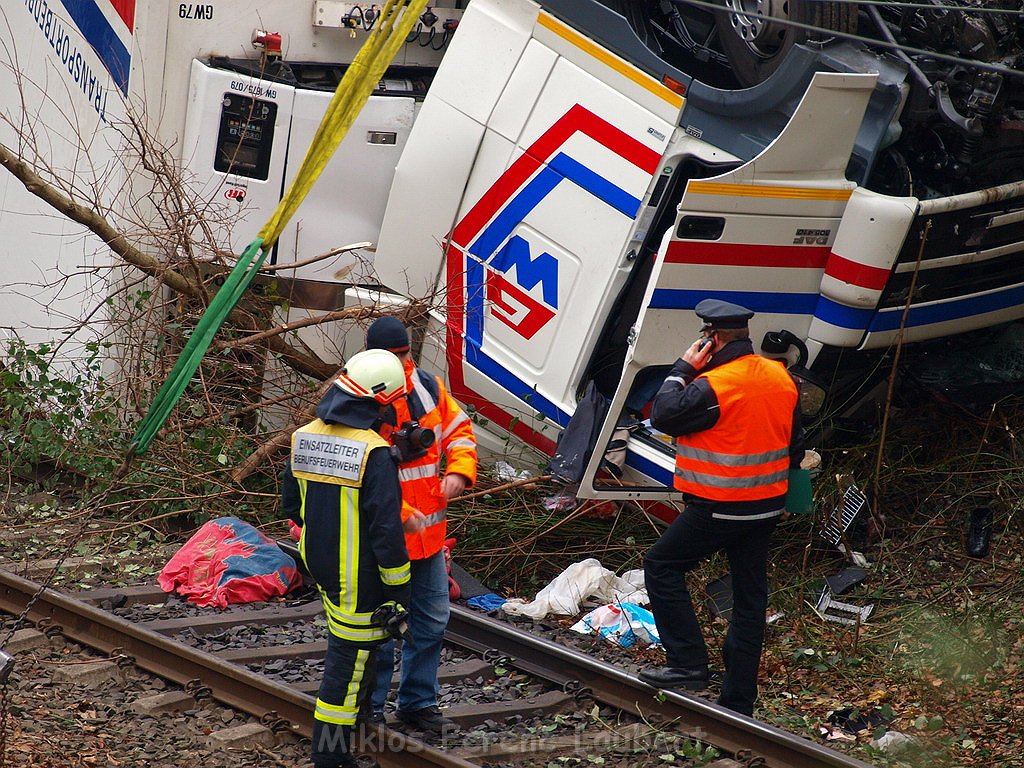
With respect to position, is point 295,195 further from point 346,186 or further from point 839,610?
point 839,610

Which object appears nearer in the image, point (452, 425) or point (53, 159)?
point (452, 425)

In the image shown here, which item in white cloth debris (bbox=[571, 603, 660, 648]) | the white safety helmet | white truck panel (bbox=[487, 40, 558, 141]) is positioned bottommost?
white cloth debris (bbox=[571, 603, 660, 648])

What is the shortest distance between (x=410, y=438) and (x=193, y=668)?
153cm

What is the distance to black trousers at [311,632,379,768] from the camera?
15.2 ft

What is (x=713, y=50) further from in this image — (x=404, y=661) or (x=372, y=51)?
(x=404, y=661)

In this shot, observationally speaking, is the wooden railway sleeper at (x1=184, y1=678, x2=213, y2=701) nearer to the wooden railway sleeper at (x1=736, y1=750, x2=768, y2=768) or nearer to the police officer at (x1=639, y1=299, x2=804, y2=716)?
the police officer at (x1=639, y1=299, x2=804, y2=716)

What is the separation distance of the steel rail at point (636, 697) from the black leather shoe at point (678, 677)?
1.5 inches

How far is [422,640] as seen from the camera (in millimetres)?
4996

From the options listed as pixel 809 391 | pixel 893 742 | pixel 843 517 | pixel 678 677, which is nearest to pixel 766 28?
pixel 809 391

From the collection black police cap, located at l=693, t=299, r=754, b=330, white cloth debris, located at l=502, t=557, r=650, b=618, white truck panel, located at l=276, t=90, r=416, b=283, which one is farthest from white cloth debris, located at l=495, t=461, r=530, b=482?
black police cap, located at l=693, t=299, r=754, b=330

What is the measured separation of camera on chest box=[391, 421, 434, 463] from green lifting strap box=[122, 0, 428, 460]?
66.7 inches

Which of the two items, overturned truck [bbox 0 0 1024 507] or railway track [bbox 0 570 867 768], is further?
overturned truck [bbox 0 0 1024 507]

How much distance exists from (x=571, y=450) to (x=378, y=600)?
2359 mm

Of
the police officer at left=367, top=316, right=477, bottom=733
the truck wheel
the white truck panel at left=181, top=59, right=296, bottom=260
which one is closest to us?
the police officer at left=367, top=316, right=477, bottom=733
